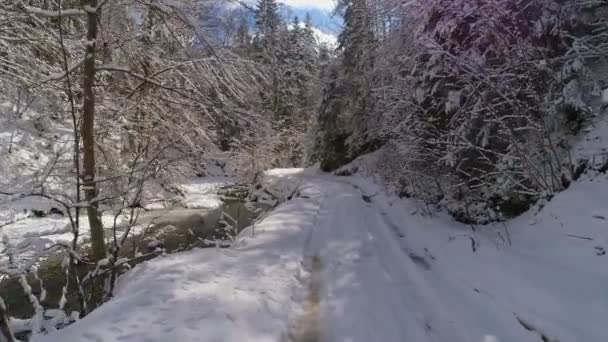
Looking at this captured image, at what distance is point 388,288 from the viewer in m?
5.23

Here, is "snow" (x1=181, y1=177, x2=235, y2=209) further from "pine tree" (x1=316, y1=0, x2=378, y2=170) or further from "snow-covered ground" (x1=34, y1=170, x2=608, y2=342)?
"snow-covered ground" (x1=34, y1=170, x2=608, y2=342)

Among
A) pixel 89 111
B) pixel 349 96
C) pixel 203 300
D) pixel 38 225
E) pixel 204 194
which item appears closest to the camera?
pixel 203 300

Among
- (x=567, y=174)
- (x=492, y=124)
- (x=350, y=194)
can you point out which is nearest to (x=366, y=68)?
(x=350, y=194)

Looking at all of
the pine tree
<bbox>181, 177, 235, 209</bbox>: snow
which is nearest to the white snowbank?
<bbox>181, 177, 235, 209</bbox>: snow

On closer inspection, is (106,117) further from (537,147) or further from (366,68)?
(366,68)

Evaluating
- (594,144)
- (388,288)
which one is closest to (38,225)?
(388,288)

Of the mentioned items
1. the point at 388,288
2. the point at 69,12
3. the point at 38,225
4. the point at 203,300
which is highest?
the point at 69,12

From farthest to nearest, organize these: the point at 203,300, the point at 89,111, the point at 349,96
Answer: the point at 349,96 < the point at 89,111 < the point at 203,300

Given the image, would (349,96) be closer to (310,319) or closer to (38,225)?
(38,225)

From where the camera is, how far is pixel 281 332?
3.91 metres

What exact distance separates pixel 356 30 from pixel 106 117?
2207 cm

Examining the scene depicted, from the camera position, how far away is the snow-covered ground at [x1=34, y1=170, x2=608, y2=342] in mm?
3725

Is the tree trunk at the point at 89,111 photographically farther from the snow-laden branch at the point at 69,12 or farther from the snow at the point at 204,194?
the snow at the point at 204,194

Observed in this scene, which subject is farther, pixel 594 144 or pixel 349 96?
pixel 349 96
